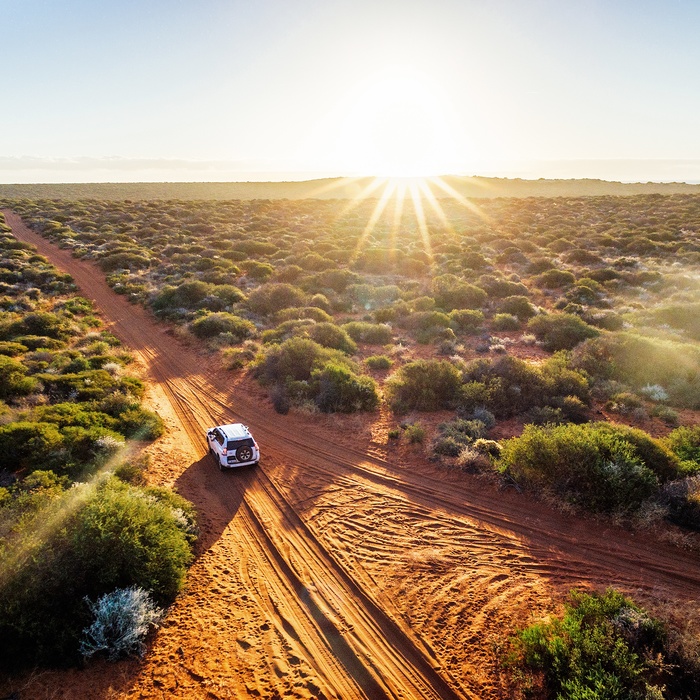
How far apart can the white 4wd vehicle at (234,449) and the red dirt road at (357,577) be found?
0.37 meters

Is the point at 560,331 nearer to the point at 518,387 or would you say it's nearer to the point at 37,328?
the point at 518,387

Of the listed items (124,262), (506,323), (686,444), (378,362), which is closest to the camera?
(686,444)

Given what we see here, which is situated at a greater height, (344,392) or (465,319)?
(465,319)

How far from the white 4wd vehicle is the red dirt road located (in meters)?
0.37

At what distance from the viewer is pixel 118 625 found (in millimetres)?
6309

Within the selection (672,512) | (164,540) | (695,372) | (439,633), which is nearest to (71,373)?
(164,540)

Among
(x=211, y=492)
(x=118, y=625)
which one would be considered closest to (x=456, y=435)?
(x=211, y=492)

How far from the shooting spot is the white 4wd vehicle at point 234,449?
1116 cm

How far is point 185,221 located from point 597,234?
50.3 meters

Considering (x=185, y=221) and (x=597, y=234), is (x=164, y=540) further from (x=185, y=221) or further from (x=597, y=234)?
(x=185, y=221)

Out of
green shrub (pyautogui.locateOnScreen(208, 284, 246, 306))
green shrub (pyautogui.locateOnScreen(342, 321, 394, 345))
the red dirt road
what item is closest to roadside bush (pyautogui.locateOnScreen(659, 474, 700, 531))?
the red dirt road

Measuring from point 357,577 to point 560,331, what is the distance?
16.7 metres

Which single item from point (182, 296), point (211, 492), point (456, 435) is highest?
point (182, 296)

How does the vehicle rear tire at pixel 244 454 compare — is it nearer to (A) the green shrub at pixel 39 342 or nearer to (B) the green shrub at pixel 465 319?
(A) the green shrub at pixel 39 342
